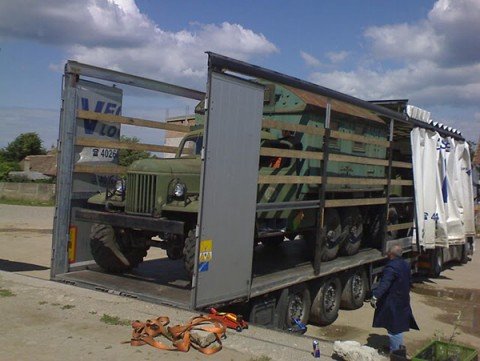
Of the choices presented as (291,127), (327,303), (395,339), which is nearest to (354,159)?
(291,127)

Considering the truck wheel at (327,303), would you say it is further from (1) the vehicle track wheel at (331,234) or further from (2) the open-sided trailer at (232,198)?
(1) the vehicle track wheel at (331,234)

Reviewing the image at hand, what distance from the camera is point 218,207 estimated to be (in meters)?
5.87

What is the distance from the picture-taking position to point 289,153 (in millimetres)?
7094

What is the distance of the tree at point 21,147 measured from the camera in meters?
63.0

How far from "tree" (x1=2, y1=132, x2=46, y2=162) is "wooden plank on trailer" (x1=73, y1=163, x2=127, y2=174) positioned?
59.4m

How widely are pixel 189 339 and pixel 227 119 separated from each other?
7.62 ft

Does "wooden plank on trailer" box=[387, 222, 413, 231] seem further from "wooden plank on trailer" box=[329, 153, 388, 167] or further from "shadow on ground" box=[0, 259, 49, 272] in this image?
"shadow on ground" box=[0, 259, 49, 272]

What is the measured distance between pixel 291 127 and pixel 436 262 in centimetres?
849

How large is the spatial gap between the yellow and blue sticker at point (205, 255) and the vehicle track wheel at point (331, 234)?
3622 mm

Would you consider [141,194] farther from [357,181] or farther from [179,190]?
[357,181]

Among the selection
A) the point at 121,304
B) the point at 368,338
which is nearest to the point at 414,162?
the point at 368,338

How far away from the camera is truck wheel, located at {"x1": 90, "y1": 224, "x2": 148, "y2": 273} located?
7.60 m

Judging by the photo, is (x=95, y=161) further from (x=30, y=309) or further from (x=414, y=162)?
(x=414, y=162)

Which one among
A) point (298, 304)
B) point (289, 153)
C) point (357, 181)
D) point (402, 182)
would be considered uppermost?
point (289, 153)
